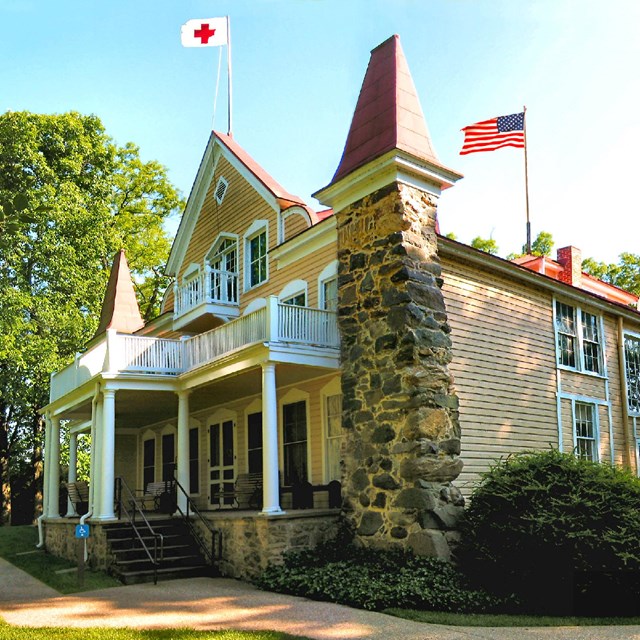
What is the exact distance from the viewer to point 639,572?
32.3ft

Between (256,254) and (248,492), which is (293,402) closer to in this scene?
(248,492)

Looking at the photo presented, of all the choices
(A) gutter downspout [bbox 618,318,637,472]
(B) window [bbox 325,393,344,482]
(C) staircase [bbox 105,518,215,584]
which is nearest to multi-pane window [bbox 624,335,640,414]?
(A) gutter downspout [bbox 618,318,637,472]

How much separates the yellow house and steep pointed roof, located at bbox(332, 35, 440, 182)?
1.8 inches

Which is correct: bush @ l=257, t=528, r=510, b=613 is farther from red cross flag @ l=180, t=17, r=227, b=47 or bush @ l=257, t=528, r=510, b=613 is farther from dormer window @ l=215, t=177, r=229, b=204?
red cross flag @ l=180, t=17, r=227, b=47

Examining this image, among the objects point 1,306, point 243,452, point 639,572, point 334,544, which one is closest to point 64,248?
point 1,306

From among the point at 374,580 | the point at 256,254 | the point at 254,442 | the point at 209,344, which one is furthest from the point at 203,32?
the point at 374,580

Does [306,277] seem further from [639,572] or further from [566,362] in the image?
[639,572]

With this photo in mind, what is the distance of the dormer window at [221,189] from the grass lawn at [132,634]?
44.8 feet

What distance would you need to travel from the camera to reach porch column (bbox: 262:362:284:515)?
1287 centimetres

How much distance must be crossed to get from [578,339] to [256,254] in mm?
8141

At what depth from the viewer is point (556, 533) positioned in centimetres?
1037

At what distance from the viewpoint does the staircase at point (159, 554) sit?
43.5 feet

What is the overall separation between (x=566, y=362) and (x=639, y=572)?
27.0ft

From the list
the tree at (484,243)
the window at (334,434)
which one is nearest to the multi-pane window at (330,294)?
the window at (334,434)
